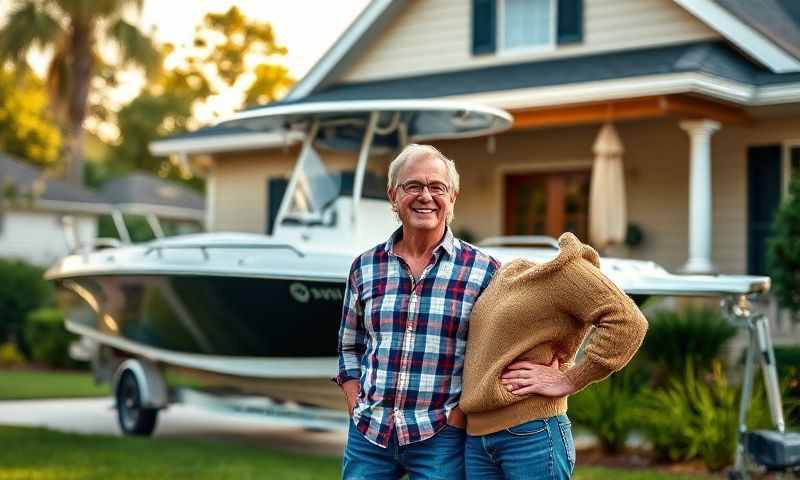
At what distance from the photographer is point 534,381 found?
386 cm

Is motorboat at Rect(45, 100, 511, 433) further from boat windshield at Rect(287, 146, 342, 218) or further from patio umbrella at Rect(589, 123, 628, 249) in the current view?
patio umbrella at Rect(589, 123, 628, 249)

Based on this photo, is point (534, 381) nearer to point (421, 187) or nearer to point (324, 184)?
point (421, 187)

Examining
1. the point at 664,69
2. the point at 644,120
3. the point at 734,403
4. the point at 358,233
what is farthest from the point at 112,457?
the point at 644,120

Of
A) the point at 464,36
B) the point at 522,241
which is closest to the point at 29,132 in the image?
the point at 464,36

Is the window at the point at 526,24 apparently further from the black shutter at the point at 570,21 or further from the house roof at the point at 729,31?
the house roof at the point at 729,31

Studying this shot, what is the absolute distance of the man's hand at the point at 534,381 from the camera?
12.7 ft

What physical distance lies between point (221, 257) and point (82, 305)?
3.05 metres

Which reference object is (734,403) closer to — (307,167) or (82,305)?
(307,167)

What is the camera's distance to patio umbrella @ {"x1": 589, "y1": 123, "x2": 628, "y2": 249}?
1359 centimetres

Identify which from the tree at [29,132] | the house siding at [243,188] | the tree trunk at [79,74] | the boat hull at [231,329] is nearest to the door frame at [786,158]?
the boat hull at [231,329]

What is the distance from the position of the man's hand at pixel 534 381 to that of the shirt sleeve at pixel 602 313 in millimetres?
108

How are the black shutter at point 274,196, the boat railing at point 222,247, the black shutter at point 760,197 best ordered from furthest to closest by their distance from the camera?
the black shutter at point 274,196 < the black shutter at point 760,197 < the boat railing at point 222,247

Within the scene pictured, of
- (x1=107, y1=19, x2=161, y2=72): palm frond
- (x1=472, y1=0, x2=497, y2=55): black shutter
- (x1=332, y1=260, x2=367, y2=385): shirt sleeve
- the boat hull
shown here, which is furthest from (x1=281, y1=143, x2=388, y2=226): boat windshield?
(x1=107, y1=19, x2=161, y2=72): palm frond

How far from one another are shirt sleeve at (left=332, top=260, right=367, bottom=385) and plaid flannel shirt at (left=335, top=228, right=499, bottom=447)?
59mm
